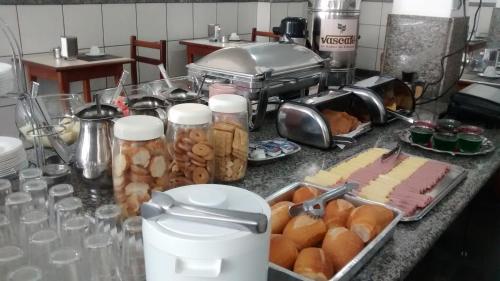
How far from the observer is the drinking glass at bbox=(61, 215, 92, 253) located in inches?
22.7

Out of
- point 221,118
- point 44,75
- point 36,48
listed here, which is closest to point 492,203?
point 221,118

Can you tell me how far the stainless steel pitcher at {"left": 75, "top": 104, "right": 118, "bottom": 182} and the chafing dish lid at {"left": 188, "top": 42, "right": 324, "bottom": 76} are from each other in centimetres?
46

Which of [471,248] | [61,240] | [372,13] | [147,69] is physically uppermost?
[372,13]

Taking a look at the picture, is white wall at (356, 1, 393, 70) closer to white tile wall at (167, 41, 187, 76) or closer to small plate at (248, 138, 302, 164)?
white tile wall at (167, 41, 187, 76)

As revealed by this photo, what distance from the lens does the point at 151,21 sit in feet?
9.75

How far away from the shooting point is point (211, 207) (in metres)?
0.49

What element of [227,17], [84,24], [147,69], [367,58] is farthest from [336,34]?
[367,58]

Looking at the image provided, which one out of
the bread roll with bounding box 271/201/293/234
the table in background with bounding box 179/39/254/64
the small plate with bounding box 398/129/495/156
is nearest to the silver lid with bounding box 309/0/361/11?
the small plate with bounding box 398/129/495/156

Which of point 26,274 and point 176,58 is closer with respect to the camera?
point 26,274

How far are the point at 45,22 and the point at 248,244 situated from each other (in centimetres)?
237

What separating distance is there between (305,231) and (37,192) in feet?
1.38

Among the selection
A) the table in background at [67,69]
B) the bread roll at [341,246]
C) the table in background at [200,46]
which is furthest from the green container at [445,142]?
the table in background at [200,46]

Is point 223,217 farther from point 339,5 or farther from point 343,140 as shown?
point 339,5

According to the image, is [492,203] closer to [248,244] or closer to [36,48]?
[248,244]
